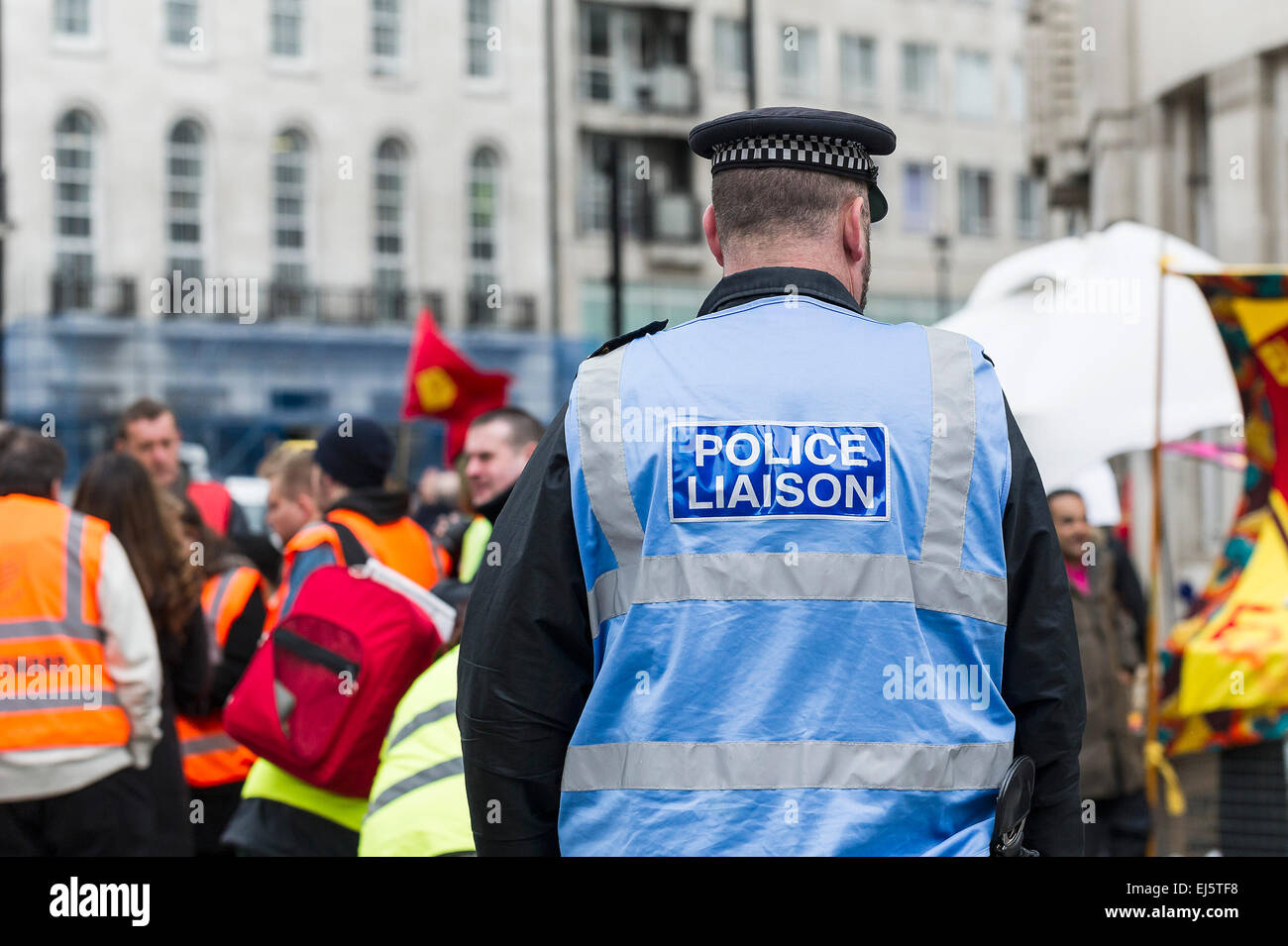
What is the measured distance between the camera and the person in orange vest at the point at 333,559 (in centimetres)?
493

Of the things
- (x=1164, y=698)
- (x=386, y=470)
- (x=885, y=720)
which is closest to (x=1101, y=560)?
(x=1164, y=698)

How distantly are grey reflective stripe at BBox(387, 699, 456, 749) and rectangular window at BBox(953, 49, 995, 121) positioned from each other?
42.3 metres

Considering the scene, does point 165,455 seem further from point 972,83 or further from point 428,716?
point 972,83

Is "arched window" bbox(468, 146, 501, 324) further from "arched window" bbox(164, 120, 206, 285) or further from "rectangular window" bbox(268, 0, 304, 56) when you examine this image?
"arched window" bbox(164, 120, 206, 285)

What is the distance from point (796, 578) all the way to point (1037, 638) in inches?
15.2

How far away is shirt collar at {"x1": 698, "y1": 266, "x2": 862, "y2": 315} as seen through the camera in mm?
2652

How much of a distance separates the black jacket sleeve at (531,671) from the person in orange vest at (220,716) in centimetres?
380

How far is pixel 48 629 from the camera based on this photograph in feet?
16.9

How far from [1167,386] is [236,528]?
4120mm

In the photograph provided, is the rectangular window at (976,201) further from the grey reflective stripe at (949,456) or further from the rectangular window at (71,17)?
the grey reflective stripe at (949,456)

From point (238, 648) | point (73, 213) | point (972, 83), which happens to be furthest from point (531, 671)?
point (972, 83)

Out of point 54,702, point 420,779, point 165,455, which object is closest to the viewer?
point 420,779
